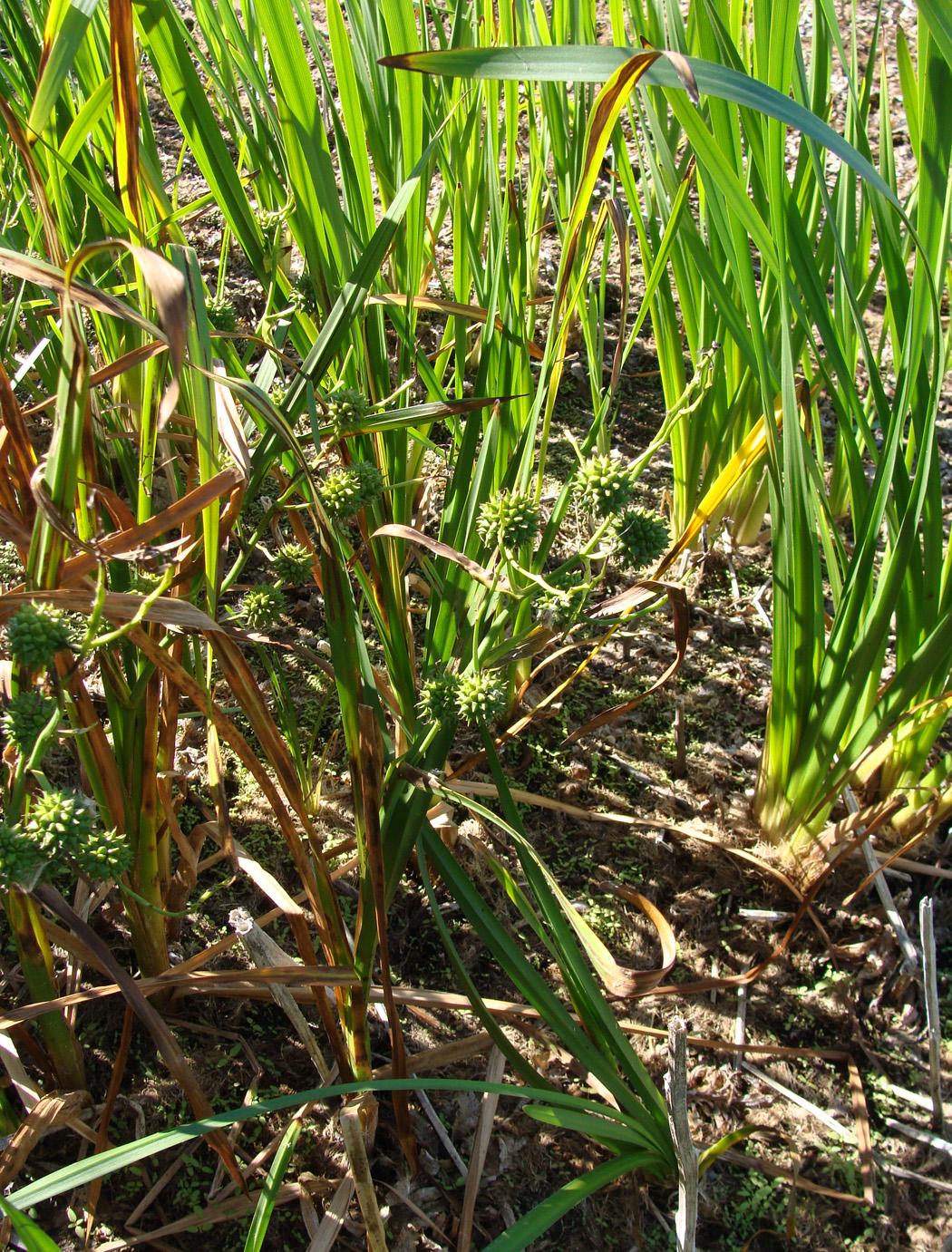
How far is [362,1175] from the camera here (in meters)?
0.93

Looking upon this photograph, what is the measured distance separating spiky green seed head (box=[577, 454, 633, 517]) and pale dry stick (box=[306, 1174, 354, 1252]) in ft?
2.56

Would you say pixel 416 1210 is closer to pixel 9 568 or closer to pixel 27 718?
pixel 27 718

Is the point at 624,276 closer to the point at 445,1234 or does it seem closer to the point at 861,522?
the point at 861,522

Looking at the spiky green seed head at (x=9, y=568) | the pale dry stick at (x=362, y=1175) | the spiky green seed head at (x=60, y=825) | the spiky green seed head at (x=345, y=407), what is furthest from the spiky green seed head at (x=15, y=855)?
the spiky green seed head at (x=9, y=568)

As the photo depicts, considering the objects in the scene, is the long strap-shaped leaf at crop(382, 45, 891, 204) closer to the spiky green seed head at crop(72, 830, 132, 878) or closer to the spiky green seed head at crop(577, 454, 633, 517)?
the spiky green seed head at crop(577, 454, 633, 517)

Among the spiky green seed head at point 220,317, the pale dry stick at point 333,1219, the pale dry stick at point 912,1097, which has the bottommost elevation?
the pale dry stick at point 912,1097

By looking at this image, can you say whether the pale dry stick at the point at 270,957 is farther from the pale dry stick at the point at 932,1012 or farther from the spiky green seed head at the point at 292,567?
the pale dry stick at the point at 932,1012

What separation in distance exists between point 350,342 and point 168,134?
5.91 feet

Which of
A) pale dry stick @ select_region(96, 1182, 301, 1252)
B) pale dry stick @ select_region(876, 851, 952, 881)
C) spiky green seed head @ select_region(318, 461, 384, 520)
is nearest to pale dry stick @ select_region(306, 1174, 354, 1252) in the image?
pale dry stick @ select_region(96, 1182, 301, 1252)

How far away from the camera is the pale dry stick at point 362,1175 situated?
2.99 feet

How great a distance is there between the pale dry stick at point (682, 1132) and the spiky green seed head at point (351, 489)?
1.92ft

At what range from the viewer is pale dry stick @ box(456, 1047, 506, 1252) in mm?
1096

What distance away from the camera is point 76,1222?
3.44 ft

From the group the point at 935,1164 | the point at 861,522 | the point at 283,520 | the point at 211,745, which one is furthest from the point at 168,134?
the point at 935,1164
